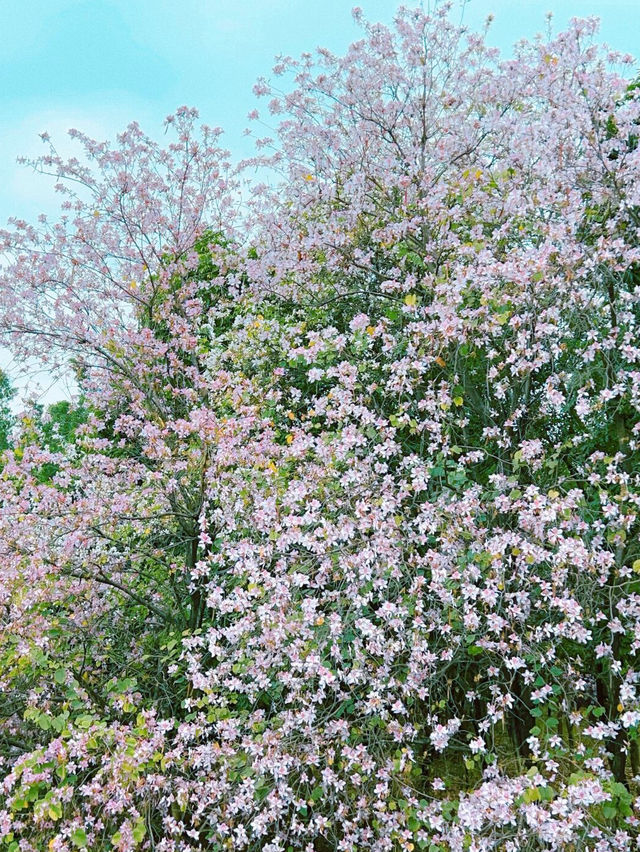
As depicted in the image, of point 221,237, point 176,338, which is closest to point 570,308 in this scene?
point 176,338

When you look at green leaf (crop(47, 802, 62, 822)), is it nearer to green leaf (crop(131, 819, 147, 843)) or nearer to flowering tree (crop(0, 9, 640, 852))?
flowering tree (crop(0, 9, 640, 852))

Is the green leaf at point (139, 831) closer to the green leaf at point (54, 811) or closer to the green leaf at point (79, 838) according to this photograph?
the green leaf at point (79, 838)

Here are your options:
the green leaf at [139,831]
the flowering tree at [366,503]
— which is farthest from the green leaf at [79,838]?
the green leaf at [139,831]

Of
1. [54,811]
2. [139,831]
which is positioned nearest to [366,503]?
[139,831]

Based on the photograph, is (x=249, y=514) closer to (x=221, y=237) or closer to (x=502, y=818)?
(x=502, y=818)

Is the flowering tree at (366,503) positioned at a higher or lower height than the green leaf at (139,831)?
higher

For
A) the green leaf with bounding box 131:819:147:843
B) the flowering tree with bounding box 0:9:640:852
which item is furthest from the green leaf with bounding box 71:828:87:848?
the green leaf with bounding box 131:819:147:843

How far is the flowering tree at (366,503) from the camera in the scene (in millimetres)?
4242

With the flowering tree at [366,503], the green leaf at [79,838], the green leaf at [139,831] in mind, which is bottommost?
the green leaf at [79,838]

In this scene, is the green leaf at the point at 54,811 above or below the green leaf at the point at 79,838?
above

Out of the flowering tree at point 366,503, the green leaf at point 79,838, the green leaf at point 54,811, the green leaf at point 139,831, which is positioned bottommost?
the green leaf at point 79,838

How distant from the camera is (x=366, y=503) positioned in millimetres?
4445

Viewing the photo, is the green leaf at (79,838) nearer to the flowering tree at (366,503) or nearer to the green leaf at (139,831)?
the flowering tree at (366,503)

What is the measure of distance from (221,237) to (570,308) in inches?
231
